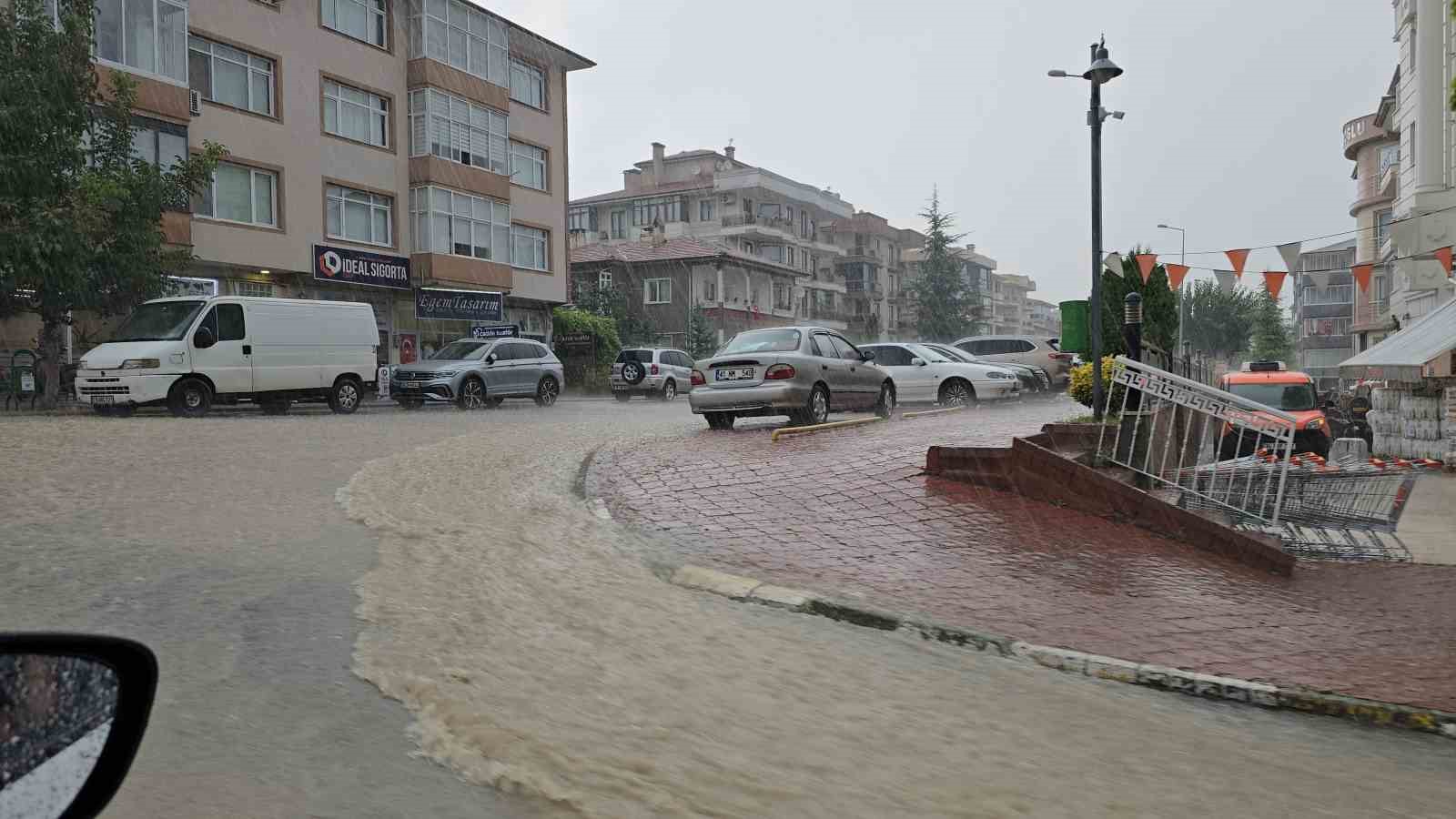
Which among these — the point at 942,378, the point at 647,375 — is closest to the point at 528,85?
the point at 647,375

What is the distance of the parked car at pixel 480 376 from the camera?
24.9 meters

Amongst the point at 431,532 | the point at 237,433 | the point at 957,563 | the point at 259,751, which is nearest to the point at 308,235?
the point at 237,433

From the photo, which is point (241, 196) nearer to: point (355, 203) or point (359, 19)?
point (355, 203)

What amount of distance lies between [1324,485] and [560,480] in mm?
7176

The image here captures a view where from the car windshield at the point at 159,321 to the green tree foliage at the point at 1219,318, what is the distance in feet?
231

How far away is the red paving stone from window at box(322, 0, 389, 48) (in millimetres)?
25434

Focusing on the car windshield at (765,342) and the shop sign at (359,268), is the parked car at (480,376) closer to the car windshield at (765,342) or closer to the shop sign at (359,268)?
the shop sign at (359,268)

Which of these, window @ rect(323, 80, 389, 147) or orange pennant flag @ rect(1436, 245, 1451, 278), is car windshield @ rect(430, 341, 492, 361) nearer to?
window @ rect(323, 80, 389, 147)

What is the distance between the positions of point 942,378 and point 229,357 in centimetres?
1466

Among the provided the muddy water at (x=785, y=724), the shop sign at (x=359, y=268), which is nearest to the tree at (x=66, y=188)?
the shop sign at (x=359, y=268)

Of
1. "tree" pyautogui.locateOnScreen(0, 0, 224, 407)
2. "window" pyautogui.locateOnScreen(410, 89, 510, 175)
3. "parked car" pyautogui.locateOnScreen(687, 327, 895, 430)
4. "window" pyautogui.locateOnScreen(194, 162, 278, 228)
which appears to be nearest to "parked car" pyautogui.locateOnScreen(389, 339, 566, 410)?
"tree" pyautogui.locateOnScreen(0, 0, 224, 407)

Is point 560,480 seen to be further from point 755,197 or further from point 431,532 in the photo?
point 755,197

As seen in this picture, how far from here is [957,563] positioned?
7566 mm

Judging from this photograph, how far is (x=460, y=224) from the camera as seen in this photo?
115ft
